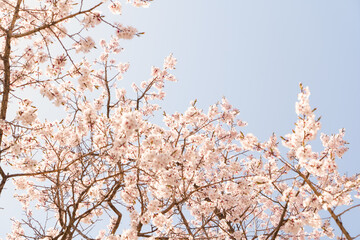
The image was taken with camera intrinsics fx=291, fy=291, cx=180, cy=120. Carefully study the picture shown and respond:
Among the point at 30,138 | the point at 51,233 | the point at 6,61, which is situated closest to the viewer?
the point at 6,61

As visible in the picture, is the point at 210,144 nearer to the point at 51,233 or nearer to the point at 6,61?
the point at 51,233

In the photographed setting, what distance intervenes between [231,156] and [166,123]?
6.62 ft

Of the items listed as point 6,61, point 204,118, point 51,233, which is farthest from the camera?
point 204,118

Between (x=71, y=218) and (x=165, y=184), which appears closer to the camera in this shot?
(x=71, y=218)

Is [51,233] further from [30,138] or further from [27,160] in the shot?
[30,138]

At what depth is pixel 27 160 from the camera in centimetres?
556

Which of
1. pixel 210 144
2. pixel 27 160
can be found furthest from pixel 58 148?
pixel 210 144

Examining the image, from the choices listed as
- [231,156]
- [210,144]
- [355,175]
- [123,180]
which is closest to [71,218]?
[123,180]

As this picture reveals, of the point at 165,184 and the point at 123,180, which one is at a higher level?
the point at 123,180

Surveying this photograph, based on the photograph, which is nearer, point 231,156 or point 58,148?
point 58,148

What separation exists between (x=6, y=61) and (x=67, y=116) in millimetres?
3403

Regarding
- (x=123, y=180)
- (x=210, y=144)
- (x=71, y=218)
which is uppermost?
(x=210, y=144)

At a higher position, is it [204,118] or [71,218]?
[204,118]

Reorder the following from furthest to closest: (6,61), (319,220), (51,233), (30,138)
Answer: (51,233) → (30,138) → (6,61) → (319,220)
